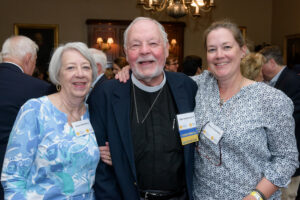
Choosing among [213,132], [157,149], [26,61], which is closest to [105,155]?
[157,149]

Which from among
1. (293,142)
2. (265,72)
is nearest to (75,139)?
(293,142)

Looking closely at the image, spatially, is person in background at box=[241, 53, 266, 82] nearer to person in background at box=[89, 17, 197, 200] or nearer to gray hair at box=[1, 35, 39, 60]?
person in background at box=[89, 17, 197, 200]

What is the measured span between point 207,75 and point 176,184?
31.4 inches

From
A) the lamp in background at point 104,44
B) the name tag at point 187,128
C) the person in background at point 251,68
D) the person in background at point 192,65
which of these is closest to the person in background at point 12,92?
the name tag at point 187,128

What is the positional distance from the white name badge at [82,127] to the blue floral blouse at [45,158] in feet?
0.09

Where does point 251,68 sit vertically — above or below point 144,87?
above

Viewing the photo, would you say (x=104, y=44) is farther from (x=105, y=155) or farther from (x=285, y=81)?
(x=105, y=155)

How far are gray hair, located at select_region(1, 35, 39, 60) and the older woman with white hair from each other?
3.96 ft

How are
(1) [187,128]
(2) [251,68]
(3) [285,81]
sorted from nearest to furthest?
(1) [187,128], (2) [251,68], (3) [285,81]

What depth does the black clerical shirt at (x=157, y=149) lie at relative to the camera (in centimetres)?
187

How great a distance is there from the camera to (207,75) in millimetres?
2127

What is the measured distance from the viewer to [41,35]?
10.7 metres

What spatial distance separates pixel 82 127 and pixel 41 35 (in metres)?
9.82

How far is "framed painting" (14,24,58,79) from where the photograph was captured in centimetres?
1048
